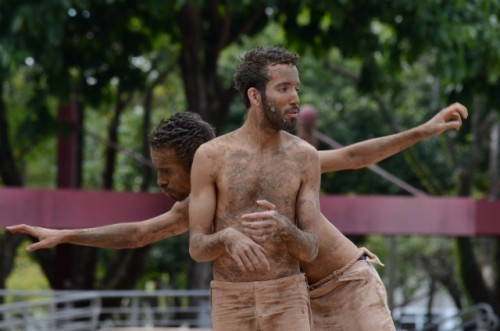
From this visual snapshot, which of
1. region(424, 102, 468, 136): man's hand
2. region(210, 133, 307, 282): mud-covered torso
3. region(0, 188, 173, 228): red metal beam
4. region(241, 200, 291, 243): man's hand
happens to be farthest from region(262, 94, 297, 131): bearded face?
region(0, 188, 173, 228): red metal beam

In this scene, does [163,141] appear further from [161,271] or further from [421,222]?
[161,271]

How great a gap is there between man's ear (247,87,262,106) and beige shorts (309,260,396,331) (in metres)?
1.17

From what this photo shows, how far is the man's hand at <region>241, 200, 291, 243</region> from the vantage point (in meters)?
5.43

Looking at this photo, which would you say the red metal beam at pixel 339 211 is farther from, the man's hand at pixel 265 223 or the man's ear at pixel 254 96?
the man's hand at pixel 265 223

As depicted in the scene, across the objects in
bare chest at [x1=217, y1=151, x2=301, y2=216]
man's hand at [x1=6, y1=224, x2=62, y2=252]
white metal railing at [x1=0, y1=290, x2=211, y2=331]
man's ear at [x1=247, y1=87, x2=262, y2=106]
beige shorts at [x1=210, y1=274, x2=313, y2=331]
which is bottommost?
beige shorts at [x1=210, y1=274, x2=313, y2=331]

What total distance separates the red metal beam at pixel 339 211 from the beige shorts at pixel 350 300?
33.6 ft

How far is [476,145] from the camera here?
23.7 meters

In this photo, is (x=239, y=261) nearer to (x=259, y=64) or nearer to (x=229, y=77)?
(x=259, y=64)

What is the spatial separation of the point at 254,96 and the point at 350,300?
1324mm

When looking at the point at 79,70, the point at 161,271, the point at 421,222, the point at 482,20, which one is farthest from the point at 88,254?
the point at 161,271

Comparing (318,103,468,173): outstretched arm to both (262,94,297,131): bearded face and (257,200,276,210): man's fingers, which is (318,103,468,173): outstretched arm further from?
(257,200,276,210): man's fingers

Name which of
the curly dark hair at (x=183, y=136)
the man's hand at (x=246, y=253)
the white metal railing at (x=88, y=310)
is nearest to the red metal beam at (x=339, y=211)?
the white metal railing at (x=88, y=310)

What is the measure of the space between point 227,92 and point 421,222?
3.70 meters

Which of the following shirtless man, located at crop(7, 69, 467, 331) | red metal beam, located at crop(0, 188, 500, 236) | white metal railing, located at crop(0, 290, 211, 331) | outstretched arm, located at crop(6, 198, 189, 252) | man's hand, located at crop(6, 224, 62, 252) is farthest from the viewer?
red metal beam, located at crop(0, 188, 500, 236)
